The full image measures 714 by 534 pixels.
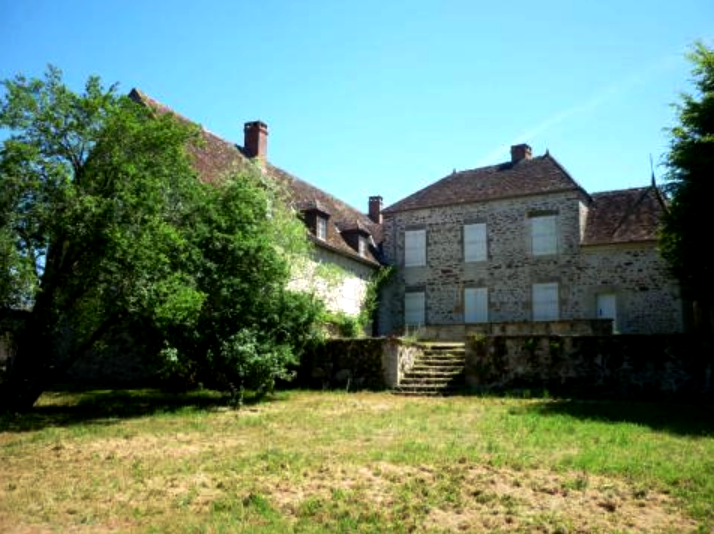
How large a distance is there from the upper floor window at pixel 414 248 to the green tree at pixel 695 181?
37.6 ft

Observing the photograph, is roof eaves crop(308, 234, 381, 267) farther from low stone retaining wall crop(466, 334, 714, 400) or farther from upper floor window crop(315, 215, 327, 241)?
low stone retaining wall crop(466, 334, 714, 400)

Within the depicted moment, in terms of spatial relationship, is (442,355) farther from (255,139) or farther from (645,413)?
(255,139)

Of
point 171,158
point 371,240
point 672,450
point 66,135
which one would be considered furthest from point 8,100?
point 371,240

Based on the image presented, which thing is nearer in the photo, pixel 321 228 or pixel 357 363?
pixel 357 363

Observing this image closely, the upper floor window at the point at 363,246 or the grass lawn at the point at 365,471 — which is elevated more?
the upper floor window at the point at 363,246

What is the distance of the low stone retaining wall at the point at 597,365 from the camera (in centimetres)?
1217

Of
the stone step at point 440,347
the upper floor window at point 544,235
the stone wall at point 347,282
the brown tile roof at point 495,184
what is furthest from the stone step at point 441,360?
the brown tile roof at point 495,184

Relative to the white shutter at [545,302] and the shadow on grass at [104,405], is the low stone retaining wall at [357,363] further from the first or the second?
the white shutter at [545,302]

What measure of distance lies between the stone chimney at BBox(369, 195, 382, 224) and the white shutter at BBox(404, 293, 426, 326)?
575 cm

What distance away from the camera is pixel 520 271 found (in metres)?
22.5

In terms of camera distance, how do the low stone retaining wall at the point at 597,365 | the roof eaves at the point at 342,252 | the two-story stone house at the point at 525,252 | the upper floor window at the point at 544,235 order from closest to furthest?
the low stone retaining wall at the point at 597,365
the roof eaves at the point at 342,252
the two-story stone house at the point at 525,252
the upper floor window at the point at 544,235

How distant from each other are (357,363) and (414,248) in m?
10.3

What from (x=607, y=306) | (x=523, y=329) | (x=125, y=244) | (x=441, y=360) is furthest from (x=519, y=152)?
(x=125, y=244)

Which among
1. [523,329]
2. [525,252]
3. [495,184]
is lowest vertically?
[523,329]
